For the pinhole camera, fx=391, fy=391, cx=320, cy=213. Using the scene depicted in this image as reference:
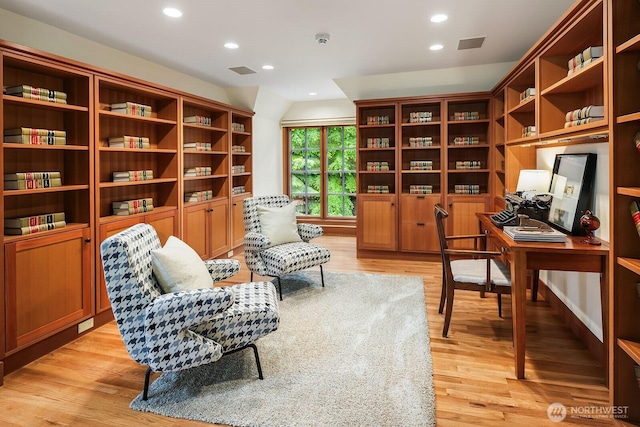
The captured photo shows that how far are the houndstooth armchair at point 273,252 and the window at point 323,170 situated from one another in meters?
3.32

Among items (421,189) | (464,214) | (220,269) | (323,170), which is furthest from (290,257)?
(323,170)

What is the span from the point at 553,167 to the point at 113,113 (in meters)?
3.96

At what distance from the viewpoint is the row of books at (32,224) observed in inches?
107

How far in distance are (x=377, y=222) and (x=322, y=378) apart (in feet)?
11.3

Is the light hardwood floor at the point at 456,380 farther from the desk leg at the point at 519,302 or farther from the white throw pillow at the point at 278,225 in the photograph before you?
the white throw pillow at the point at 278,225

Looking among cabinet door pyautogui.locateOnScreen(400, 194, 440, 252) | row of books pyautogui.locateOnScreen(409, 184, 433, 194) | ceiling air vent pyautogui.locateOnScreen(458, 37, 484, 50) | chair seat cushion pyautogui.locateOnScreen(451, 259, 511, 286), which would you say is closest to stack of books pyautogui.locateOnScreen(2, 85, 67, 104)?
chair seat cushion pyautogui.locateOnScreen(451, 259, 511, 286)

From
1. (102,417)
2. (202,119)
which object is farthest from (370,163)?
(102,417)

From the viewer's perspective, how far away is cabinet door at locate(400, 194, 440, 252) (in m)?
5.38

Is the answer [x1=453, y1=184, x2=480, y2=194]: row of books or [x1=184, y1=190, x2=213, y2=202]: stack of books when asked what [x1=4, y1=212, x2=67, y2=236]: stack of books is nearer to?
[x1=184, y1=190, x2=213, y2=202]: stack of books

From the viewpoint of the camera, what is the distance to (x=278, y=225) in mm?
4195

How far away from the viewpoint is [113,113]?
11.5ft

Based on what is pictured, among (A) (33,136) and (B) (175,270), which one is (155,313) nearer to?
(B) (175,270)

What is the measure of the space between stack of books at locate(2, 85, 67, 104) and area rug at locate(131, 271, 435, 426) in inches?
85.1

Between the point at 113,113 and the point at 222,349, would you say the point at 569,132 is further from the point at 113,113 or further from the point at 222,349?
the point at 113,113
